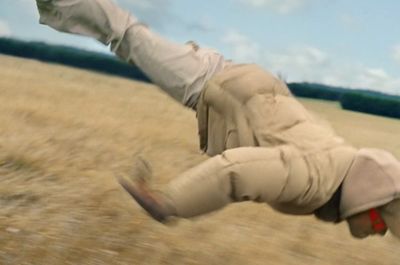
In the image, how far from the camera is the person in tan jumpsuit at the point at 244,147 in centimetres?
290

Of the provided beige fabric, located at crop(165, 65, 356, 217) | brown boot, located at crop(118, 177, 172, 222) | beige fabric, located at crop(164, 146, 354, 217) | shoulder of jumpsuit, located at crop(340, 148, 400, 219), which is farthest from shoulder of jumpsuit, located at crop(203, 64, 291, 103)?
brown boot, located at crop(118, 177, 172, 222)

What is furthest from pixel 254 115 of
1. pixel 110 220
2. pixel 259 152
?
pixel 110 220

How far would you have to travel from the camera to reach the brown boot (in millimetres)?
2834

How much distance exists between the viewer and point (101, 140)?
281 inches

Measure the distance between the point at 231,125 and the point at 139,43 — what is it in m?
0.58

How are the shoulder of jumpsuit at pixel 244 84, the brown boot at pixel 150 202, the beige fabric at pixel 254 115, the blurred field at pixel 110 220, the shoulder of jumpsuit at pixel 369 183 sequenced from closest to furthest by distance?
the brown boot at pixel 150 202 < the shoulder of jumpsuit at pixel 369 183 < the beige fabric at pixel 254 115 < the shoulder of jumpsuit at pixel 244 84 < the blurred field at pixel 110 220

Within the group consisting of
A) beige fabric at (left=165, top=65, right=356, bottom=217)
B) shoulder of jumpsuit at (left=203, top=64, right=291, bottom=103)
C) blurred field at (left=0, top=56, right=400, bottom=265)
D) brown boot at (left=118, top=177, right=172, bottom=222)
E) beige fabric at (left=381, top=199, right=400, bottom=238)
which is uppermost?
shoulder of jumpsuit at (left=203, top=64, right=291, bottom=103)

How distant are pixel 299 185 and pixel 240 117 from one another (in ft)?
1.45

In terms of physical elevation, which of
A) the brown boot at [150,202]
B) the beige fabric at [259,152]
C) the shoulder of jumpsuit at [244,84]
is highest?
the shoulder of jumpsuit at [244,84]

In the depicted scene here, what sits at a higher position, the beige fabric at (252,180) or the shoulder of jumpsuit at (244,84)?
the shoulder of jumpsuit at (244,84)

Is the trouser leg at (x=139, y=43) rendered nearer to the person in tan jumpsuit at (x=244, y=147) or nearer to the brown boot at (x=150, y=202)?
the person in tan jumpsuit at (x=244, y=147)

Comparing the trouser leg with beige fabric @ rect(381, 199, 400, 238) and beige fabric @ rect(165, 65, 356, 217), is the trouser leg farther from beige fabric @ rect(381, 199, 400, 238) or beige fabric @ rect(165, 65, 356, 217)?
beige fabric @ rect(381, 199, 400, 238)

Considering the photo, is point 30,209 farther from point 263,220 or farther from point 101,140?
point 101,140

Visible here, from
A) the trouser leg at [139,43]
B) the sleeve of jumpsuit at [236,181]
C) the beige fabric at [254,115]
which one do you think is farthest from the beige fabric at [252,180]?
the trouser leg at [139,43]
